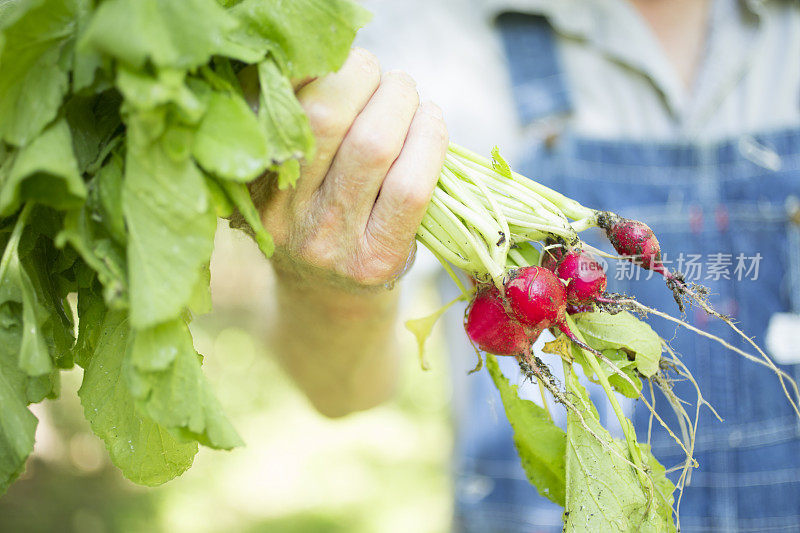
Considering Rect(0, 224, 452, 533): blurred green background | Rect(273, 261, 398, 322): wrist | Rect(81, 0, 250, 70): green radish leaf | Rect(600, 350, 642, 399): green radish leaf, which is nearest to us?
Rect(81, 0, 250, 70): green radish leaf

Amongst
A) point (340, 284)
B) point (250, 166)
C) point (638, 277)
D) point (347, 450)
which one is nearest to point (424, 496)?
point (347, 450)

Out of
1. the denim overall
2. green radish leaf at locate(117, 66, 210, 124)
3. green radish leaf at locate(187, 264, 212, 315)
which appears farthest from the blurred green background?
green radish leaf at locate(117, 66, 210, 124)

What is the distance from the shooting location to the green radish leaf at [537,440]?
913 millimetres

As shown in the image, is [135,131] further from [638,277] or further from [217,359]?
[217,359]

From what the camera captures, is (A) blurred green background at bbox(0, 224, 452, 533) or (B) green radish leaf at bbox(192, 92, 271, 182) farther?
(A) blurred green background at bbox(0, 224, 452, 533)

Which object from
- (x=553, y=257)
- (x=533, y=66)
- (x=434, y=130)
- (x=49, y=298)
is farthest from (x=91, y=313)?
(x=533, y=66)

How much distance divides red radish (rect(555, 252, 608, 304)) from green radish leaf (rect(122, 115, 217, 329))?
0.49m

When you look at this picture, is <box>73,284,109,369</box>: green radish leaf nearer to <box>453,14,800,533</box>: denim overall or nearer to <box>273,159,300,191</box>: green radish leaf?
<box>273,159,300,191</box>: green radish leaf

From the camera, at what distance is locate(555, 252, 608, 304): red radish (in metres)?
0.85

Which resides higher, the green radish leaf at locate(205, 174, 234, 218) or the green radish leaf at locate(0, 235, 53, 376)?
the green radish leaf at locate(205, 174, 234, 218)

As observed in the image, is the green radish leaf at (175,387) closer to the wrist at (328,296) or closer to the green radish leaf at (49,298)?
the green radish leaf at (49,298)

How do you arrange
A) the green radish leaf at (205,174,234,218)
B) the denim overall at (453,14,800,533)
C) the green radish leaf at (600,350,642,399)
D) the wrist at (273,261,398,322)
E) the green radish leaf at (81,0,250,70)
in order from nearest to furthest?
1. the green radish leaf at (81,0,250,70)
2. the green radish leaf at (205,174,234,218)
3. the green radish leaf at (600,350,642,399)
4. the wrist at (273,261,398,322)
5. the denim overall at (453,14,800,533)

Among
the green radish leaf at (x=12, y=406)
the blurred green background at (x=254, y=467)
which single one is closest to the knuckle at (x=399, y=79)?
the green radish leaf at (x=12, y=406)

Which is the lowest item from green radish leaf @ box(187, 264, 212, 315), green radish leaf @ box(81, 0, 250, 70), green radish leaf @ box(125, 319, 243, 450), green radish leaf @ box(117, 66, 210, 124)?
green radish leaf @ box(125, 319, 243, 450)
